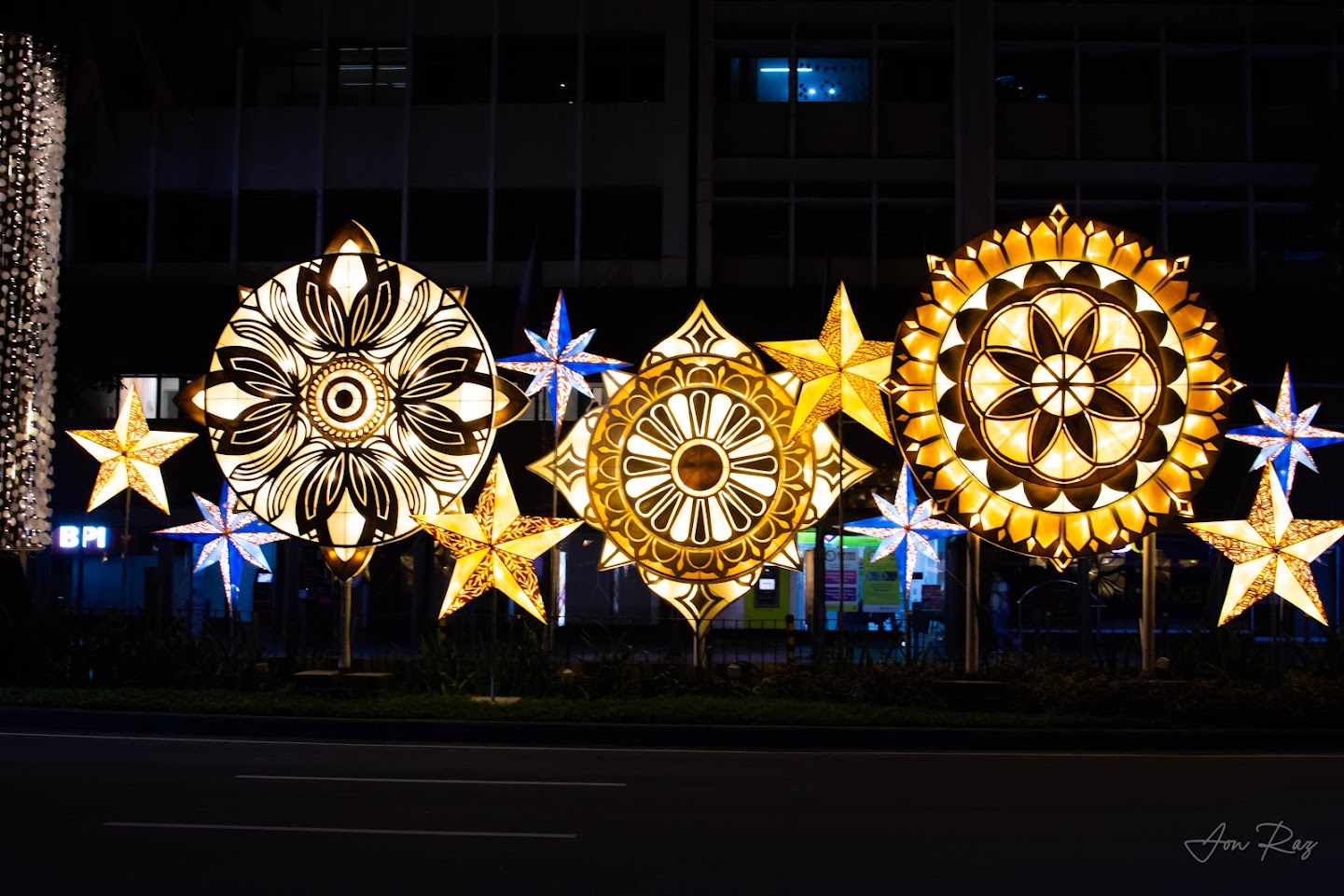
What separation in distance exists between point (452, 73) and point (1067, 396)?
68.0ft

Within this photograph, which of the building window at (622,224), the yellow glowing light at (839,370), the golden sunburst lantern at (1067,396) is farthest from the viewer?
the building window at (622,224)

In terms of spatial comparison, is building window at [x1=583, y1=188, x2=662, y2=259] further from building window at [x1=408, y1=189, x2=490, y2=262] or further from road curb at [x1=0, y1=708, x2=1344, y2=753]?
road curb at [x1=0, y1=708, x2=1344, y2=753]

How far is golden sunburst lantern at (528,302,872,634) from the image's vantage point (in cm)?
1823

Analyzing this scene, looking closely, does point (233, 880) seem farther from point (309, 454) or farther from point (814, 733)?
point (309, 454)

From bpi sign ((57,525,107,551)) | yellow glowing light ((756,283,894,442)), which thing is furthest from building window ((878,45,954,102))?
bpi sign ((57,525,107,551))

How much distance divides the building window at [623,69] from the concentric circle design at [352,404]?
50.8 feet

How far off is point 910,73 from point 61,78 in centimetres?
1980

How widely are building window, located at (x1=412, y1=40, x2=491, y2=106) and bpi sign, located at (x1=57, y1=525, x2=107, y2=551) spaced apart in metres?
12.6

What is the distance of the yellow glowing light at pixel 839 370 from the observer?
1839cm

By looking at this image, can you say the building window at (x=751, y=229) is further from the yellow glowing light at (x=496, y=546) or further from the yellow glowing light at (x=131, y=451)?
the yellow glowing light at (x=496, y=546)

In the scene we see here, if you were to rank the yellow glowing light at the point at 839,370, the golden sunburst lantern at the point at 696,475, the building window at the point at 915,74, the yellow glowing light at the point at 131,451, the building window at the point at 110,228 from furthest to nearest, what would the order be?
the building window at the point at 110,228, the building window at the point at 915,74, the yellow glowing light at the point at 131,451, the yellow glowing light at the point at 839,370, the golden sunburst lantern at the point at 696,475

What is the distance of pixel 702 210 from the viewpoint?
32.6 meters

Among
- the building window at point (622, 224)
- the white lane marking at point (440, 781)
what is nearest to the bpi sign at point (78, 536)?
the building window at point (622, 224)

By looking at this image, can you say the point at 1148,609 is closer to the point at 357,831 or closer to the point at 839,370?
the point at 839,370
